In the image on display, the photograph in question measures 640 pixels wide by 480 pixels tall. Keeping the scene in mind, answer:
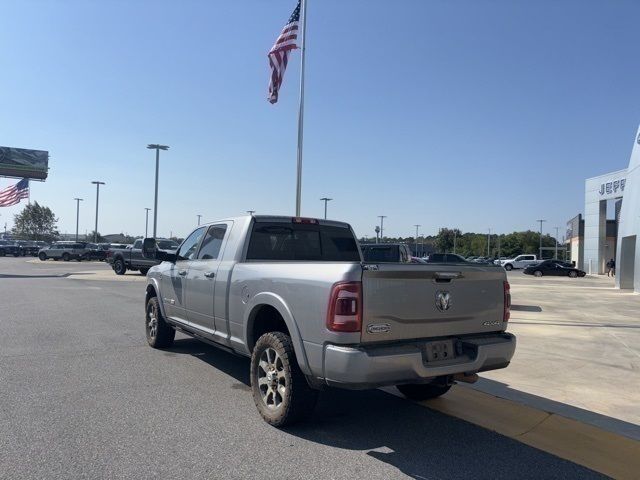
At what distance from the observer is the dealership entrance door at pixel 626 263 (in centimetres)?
2722

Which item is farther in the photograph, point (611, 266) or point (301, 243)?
point (611, 266)

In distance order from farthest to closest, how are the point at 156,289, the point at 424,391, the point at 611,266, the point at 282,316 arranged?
1. the point at 611,266
2. the point at 156,289
3. the point at 424,391
4. the point at 282,316

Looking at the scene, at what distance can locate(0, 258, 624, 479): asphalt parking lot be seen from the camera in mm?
3930

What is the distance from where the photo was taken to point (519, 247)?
409ft

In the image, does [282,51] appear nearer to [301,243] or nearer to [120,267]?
[301,243]

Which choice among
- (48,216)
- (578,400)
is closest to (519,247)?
(48,216)

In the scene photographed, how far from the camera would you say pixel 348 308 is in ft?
13.4

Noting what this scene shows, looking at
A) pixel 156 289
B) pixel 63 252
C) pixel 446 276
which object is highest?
pixel 446 276

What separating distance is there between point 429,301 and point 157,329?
201 inches

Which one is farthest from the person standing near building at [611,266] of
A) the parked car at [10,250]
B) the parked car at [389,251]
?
the parked car at [10,250]

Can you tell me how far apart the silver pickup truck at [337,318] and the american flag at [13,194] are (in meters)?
60.7

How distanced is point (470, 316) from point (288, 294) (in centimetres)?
169

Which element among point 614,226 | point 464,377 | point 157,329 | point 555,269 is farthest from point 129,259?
point 614,226

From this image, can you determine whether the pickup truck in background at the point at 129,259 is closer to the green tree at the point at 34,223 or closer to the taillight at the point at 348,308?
the taillight at the point at 348,308
